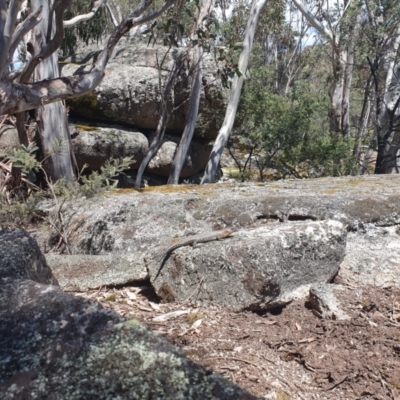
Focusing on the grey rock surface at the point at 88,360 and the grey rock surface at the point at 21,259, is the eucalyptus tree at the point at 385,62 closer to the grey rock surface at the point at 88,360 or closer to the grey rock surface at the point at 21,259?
the grey rock surface at the point at 21,259

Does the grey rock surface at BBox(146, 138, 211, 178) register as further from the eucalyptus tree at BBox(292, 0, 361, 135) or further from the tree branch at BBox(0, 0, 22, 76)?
the tree branch at BBox(0, 0, 22, 76)

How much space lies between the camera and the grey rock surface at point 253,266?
123 inches

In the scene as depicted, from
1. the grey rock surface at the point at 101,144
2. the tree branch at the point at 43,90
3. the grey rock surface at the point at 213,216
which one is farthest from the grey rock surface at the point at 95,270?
the grey rock surface at the point at 101,144

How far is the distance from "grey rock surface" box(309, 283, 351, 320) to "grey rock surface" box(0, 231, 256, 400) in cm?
199

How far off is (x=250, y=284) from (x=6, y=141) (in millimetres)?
7692

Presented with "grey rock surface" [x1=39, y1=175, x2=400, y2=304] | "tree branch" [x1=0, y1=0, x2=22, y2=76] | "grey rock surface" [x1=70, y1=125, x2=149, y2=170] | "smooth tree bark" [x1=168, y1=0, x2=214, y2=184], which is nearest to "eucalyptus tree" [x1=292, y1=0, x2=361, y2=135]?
"smooth tree bark" [x1=168, y1=0, x2=214, y2=184]

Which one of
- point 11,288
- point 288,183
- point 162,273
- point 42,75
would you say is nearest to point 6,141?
point 42,75

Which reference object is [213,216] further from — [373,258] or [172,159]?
[172,159]

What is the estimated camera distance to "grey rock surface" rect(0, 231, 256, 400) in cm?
118

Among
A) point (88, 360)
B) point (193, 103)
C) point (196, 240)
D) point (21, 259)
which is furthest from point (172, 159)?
point (88, 360)

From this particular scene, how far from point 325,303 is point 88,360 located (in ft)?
7.22

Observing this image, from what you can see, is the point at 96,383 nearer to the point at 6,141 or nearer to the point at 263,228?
the point at 263,228

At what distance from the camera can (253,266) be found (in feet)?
10.2

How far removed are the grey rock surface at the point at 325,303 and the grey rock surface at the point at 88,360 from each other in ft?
6.52
